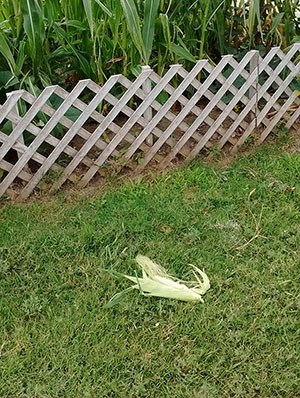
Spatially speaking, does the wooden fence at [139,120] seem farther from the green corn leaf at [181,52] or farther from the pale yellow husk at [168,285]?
the pale yellow husk at [168,285]

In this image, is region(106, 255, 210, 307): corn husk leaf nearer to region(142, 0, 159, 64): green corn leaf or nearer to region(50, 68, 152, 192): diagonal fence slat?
region(50, 68, 152, 192): diagonal fence slat

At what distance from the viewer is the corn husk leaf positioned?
230 cm

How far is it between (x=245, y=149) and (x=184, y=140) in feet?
1.56

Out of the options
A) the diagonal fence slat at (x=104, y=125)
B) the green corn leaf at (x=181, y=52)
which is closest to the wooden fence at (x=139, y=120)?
the diagonal fence slat at (x=104, y=125)

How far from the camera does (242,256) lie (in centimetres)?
256

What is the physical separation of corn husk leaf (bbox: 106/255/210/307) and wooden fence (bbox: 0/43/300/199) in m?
0.92

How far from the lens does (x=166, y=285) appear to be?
2348 millimetres

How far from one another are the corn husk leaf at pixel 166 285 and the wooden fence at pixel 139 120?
0.92 meters

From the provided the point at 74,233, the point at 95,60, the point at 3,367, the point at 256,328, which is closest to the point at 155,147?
the point at 95,60

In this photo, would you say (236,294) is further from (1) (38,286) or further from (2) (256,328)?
(1) (38,286)

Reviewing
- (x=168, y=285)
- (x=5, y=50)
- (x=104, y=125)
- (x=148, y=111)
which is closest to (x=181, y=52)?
(x=148, y=111)

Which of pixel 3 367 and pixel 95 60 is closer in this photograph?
pixel 3 367

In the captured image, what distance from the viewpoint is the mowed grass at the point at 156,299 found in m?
1.97

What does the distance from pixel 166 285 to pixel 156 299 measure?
8 cm
